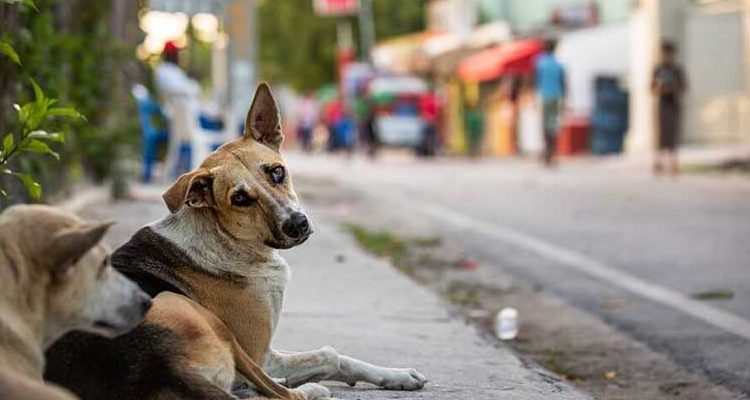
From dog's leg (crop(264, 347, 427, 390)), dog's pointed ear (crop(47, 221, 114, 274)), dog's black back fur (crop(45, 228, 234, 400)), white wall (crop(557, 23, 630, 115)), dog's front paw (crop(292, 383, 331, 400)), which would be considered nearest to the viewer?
dog's pointed ear (crop(47, 221, 114, 274))

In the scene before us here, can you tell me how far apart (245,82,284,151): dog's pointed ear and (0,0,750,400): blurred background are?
0.75 m

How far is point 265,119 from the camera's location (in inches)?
216

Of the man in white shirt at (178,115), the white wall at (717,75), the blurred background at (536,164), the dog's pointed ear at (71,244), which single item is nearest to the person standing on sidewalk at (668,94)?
the blurred background at (536,164)

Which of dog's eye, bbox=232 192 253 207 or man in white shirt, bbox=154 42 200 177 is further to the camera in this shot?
man in white shirt, bbox=154 42 200 177

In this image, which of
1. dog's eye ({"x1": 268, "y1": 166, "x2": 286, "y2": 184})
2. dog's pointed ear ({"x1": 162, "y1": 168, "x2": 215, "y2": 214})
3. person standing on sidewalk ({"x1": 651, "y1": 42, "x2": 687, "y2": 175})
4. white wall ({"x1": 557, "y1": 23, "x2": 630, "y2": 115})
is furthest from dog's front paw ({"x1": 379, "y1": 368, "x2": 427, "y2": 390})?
white wall ({"x1": 557, "y1": 23, "x2": 630, "y2": 115})

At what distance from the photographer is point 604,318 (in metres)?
8.16

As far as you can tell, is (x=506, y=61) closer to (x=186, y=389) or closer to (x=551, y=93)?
(x=551, y=93)

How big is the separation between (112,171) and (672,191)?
7.13 meters

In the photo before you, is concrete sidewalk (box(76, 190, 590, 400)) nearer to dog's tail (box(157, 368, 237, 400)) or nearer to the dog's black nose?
the dog's black nose

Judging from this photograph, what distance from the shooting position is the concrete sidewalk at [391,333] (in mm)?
5450

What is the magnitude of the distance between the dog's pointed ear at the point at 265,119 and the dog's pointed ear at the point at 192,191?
0.52m

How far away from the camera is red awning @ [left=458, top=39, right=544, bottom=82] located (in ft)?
127

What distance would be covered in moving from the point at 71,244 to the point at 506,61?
35.4m

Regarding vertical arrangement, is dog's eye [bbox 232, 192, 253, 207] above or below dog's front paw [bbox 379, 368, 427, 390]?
above
